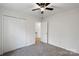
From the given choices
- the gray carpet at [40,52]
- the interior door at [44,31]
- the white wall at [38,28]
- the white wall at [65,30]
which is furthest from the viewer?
the white wall at [38,28]

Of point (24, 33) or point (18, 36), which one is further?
point (24, 33)

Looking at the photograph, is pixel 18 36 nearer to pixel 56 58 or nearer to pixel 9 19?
pixel 9 19

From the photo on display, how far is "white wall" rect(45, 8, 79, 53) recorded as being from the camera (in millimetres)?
3232

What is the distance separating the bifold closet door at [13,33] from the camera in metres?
3.23

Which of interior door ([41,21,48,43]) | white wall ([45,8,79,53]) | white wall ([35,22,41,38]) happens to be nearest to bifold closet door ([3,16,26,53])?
white wall ([35,22,41,38])

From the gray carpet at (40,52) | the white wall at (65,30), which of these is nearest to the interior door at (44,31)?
the white wall at (65,30)

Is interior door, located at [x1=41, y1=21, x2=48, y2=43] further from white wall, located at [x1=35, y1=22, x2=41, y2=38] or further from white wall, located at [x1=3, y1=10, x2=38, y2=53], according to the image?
white wall, located at [x1=3, y1=10, x2=38, y2=53]

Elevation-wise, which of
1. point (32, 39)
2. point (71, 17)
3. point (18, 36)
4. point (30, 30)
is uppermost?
point (71, 17)

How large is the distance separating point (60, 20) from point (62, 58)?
149 inches

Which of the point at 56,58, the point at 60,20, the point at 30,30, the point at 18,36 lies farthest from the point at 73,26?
the point at 56,58

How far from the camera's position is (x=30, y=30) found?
4.68 meters

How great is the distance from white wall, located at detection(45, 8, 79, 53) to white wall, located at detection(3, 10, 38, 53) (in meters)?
1.43

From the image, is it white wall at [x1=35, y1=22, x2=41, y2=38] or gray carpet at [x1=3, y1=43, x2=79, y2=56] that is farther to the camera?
white wall at [x1=35, y1=22, x2=41, y2=38]

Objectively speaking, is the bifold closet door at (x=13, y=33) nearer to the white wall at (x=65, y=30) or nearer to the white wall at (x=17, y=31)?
the white wall at (x=17, y=31)
